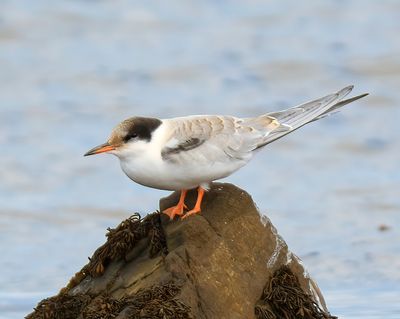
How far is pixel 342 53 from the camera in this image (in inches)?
730

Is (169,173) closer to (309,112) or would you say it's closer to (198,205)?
(198,205)

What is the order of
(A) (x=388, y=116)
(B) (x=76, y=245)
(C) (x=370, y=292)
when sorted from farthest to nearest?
(A) (x=388, y=116) → (B) (x=76, y=245) → (C) (x=370, y=292)

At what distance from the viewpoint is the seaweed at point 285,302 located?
6969 mm

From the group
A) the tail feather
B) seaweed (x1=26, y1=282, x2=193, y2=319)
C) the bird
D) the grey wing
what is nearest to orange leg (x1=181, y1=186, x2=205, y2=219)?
the bird

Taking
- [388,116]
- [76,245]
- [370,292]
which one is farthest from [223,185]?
[388,116]

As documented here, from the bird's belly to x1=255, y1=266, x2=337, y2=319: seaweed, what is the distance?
76cm

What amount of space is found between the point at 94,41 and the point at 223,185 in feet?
38.3

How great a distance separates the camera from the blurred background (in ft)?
39.0

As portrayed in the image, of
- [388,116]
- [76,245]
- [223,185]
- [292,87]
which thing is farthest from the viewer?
[292,87]

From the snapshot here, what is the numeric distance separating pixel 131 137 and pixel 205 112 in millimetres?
8877

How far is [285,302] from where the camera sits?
22.9 ft

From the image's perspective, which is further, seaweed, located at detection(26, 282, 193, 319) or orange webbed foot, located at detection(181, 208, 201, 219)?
orange webbed foot, located at detection(181, 208, 201, 219)

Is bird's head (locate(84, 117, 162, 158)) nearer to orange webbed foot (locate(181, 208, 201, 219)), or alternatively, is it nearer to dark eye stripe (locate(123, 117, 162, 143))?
dark eye stripe (locate(123, 117, 162, 143))

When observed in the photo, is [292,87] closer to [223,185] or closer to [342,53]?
[342,53]
